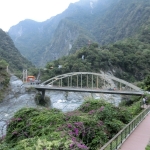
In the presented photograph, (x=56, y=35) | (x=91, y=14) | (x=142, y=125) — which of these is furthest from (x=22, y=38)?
(x=142, y=125)

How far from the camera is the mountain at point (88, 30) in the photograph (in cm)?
11331

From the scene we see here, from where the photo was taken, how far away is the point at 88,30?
6171 inches

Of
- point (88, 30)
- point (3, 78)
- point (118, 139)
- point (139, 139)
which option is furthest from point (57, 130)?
point (88, 30)

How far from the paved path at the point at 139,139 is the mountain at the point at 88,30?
94807 mm

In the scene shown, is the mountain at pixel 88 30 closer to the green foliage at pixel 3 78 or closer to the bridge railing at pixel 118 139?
the green foliage at pixel 3 78

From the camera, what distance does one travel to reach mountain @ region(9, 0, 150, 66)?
113 meters

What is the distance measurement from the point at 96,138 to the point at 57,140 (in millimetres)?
2225

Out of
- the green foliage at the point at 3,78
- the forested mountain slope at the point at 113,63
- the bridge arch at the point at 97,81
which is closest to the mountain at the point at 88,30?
the forested mountain slope at the point at 113,63

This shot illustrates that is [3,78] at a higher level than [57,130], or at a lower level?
higher

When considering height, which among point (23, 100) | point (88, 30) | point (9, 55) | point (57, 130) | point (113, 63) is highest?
point (88, 30)

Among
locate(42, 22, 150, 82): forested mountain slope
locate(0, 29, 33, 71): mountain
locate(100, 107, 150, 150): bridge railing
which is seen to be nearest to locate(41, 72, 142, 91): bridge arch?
locate(42, 22, 150, 82): forested mountain slope

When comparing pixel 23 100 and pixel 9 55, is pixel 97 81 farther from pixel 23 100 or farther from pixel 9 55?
pixel 9 55

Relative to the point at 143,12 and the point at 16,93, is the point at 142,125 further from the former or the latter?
the point at 143,12

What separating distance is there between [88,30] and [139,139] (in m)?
151
